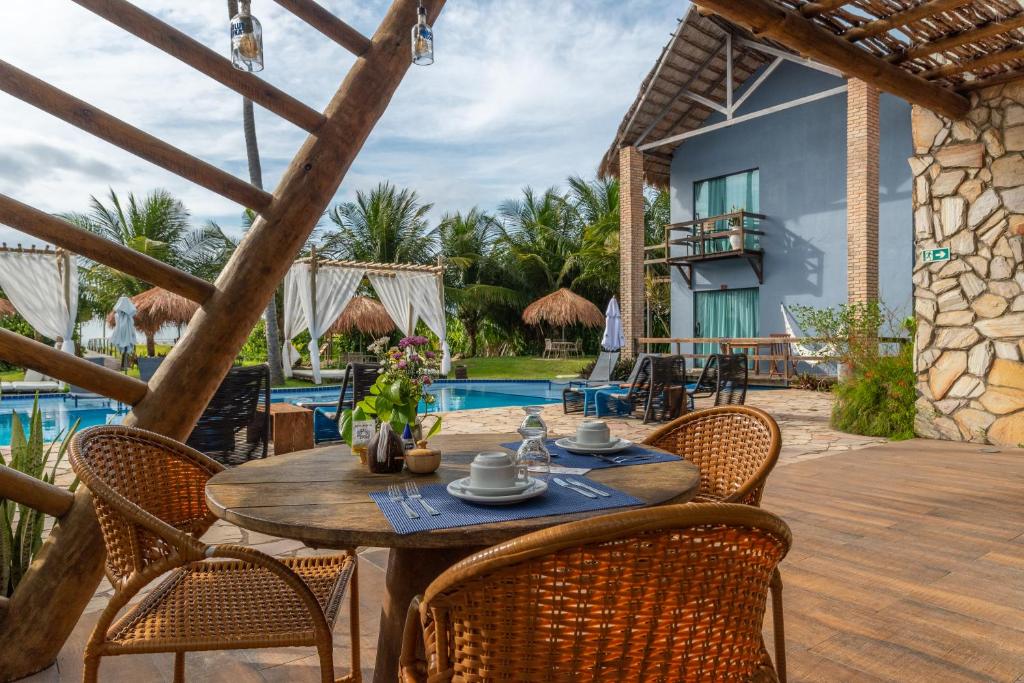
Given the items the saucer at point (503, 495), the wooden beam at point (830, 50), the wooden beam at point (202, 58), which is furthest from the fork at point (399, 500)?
the wooden beam at point (830, 50)

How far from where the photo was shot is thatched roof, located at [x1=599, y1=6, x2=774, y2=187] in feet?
42.7

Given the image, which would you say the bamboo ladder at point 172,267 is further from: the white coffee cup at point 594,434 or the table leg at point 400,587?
the white coffee cup at point 594,434

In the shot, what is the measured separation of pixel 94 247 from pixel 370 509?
1.31m

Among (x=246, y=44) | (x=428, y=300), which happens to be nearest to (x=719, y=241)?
(x=428, y=300)

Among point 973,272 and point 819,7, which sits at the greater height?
point 819,7

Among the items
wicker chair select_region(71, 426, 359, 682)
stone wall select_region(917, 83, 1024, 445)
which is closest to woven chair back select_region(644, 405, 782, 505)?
wicker chair select_region(71, 426, 359, 682)

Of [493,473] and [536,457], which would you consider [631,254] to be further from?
[493,473]

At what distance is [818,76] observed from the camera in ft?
45.0

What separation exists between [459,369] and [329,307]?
4.14 metres

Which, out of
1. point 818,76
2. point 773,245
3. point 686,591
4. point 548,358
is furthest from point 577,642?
point 548,358

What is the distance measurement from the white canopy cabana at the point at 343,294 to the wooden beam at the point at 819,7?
9.30 metres

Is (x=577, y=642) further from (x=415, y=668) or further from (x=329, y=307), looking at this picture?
(x=329, y=307)

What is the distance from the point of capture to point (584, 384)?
11203 millimetres

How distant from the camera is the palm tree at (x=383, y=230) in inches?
845
